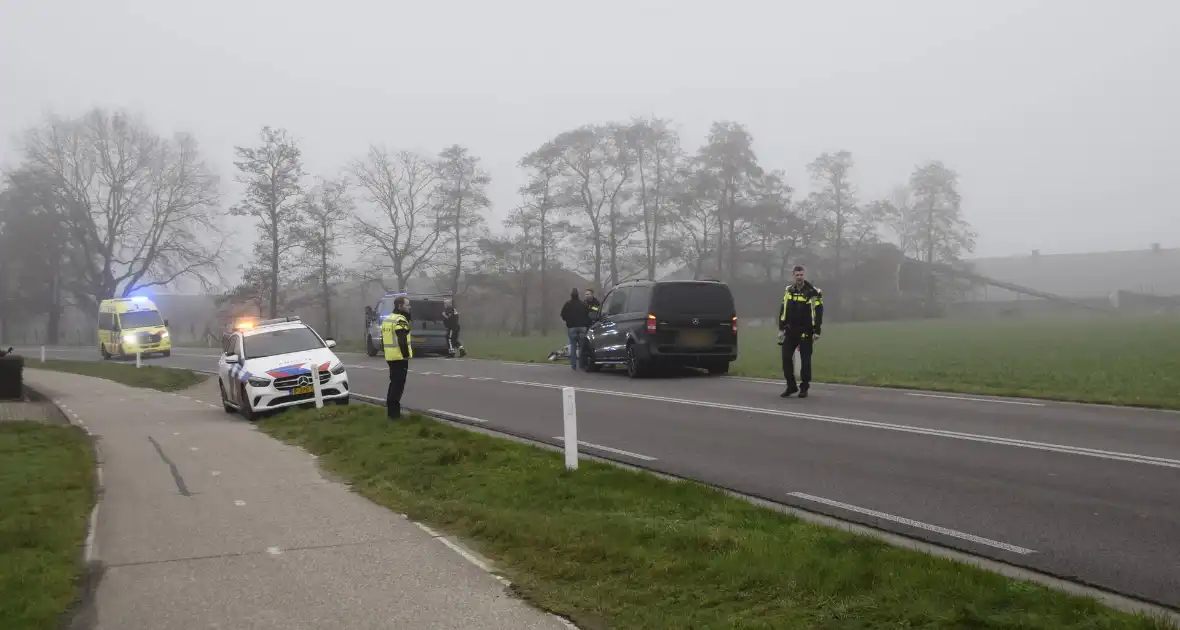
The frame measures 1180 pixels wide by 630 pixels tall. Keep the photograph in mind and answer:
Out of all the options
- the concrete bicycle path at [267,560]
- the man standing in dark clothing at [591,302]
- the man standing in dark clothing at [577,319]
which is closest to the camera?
the concrete bicycle path at [267,560]

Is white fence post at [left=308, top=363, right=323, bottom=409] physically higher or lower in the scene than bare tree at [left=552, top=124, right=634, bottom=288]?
lower

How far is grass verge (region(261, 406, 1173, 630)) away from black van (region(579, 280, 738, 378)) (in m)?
10.2

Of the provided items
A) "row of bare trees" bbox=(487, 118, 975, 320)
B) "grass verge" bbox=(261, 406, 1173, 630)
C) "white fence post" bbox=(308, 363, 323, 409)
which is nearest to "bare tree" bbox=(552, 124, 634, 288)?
"row of bare trees" bbox=(487, 118, 975, 320)

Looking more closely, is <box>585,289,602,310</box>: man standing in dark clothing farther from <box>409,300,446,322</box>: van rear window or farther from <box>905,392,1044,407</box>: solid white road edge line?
<box>409,300,446,322</box>: van rear window

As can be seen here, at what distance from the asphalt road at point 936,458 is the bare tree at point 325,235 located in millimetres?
43267

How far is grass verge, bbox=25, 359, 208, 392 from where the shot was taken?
27.7m

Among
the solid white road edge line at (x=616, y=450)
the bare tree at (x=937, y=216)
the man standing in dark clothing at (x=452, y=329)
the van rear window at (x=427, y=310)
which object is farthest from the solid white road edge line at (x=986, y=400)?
the bare tree at (x=937, y=216)

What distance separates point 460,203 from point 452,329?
2652 centimetres

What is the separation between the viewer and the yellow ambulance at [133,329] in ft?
155

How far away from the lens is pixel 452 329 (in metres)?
34.6

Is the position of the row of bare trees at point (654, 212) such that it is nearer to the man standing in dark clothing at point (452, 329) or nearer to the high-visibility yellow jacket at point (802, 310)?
the man standing in dark clothing at point (452, 329)

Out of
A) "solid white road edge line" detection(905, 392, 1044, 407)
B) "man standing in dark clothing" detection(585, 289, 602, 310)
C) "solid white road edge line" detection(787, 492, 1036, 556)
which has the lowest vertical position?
"solid white road edge line" detection(787, 492, 1036, 556)

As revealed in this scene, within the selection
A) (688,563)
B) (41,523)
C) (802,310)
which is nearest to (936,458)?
(688,563)

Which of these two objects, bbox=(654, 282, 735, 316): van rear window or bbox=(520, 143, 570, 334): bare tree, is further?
bbox=(520, 143, 570, 334): bare tree
